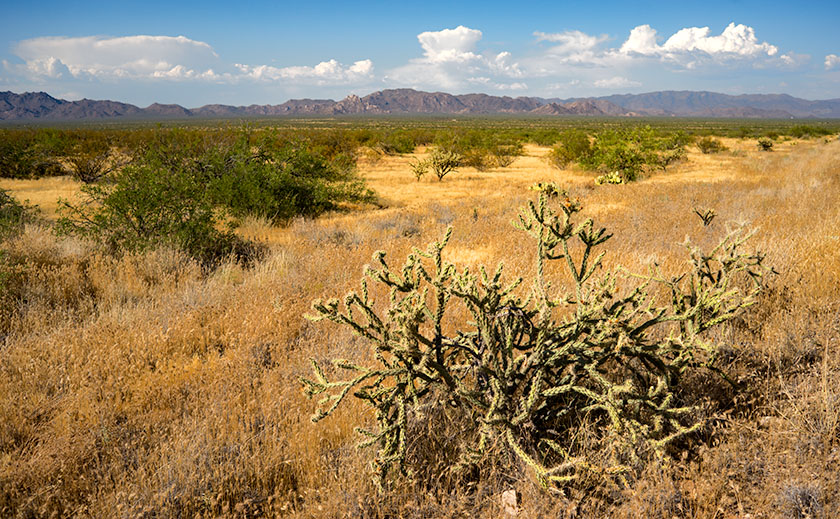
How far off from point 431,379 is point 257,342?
206 centimetres

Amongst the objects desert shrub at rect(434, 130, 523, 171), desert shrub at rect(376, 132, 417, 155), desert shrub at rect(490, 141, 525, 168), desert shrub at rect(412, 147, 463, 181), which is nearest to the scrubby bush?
desert shrub at rect(412, 147, 463, 181)

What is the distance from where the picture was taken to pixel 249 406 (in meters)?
2.75

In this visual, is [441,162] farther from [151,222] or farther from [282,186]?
[151,222]

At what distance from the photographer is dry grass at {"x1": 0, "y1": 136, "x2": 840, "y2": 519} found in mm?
2096

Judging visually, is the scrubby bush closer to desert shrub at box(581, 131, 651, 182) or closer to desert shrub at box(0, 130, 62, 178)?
desert shrub at box(0, 130, 62, 178)

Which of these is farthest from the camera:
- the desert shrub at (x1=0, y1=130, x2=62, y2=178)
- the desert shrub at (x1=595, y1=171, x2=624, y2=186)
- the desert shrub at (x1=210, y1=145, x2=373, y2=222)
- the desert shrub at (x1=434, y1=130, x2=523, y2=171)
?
the desert shrub at (x1=434, y1=130, x2=523, y2=171)

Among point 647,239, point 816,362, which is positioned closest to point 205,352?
point 816,362

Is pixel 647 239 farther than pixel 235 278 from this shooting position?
Yes

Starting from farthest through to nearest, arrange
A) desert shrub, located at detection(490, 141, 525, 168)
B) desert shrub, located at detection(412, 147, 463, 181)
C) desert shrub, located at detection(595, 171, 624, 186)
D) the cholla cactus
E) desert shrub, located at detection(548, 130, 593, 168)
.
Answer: desert shrub, located at detection(490, 141, 525, 168) → desert shrub, located at detection(548, 130, 593, 168) → desert shrub, located at detection(412, 147, 463, 181) → desert shrub, located at detection(595, 171, 624, 186) → the cholla cactus

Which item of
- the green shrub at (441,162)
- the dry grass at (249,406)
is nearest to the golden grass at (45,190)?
the dry grass at (249,406)

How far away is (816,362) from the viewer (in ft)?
9.67

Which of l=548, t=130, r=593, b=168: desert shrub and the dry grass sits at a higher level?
l=548, t=130, r=593, b=168: desert shrub

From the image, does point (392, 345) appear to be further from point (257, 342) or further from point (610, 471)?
point (257, 342)

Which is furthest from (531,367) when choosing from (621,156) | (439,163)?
(439,163)
